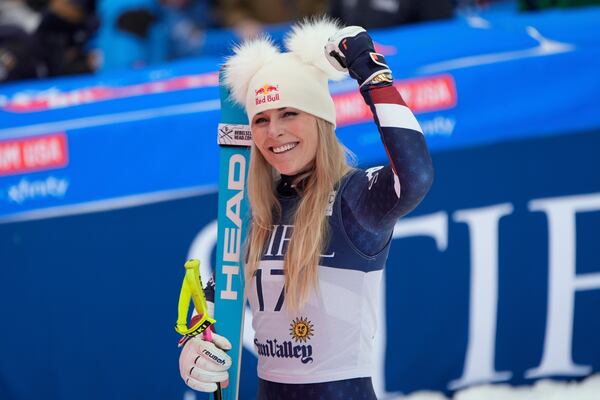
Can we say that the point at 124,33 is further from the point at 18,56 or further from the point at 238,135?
the point at 238,135

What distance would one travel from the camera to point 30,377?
4.47m

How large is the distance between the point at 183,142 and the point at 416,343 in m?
1.39

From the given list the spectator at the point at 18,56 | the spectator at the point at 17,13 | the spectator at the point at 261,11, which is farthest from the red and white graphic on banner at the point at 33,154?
the spectator at the point at 17,13

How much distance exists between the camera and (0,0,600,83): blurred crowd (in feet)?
20.9

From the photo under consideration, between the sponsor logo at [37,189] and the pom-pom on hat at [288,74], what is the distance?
1569 millimetres

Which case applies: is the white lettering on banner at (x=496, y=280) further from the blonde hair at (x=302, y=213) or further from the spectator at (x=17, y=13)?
the spectator at (x=17, y=13)

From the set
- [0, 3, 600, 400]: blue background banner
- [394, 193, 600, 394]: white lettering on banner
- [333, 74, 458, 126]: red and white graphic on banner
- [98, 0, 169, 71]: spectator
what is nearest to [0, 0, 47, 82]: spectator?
[98, 0, 169, 71]: spectator

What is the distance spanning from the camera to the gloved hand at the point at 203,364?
2926 millimetres

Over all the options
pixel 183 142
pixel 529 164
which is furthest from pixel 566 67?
pixel 183 142

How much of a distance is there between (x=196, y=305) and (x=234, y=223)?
0.28 meters

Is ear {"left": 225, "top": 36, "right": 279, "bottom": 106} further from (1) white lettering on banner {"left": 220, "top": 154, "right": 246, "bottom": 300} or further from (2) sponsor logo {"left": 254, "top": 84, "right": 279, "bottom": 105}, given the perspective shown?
(1) white lettering on banner {"left": 220, "top": 154, "right": 246, "bottom": 300}

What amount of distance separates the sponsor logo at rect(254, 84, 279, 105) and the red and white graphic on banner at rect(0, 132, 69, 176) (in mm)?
1753

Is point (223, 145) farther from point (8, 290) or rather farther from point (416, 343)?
point (416, 343)

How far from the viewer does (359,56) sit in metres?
2.80
